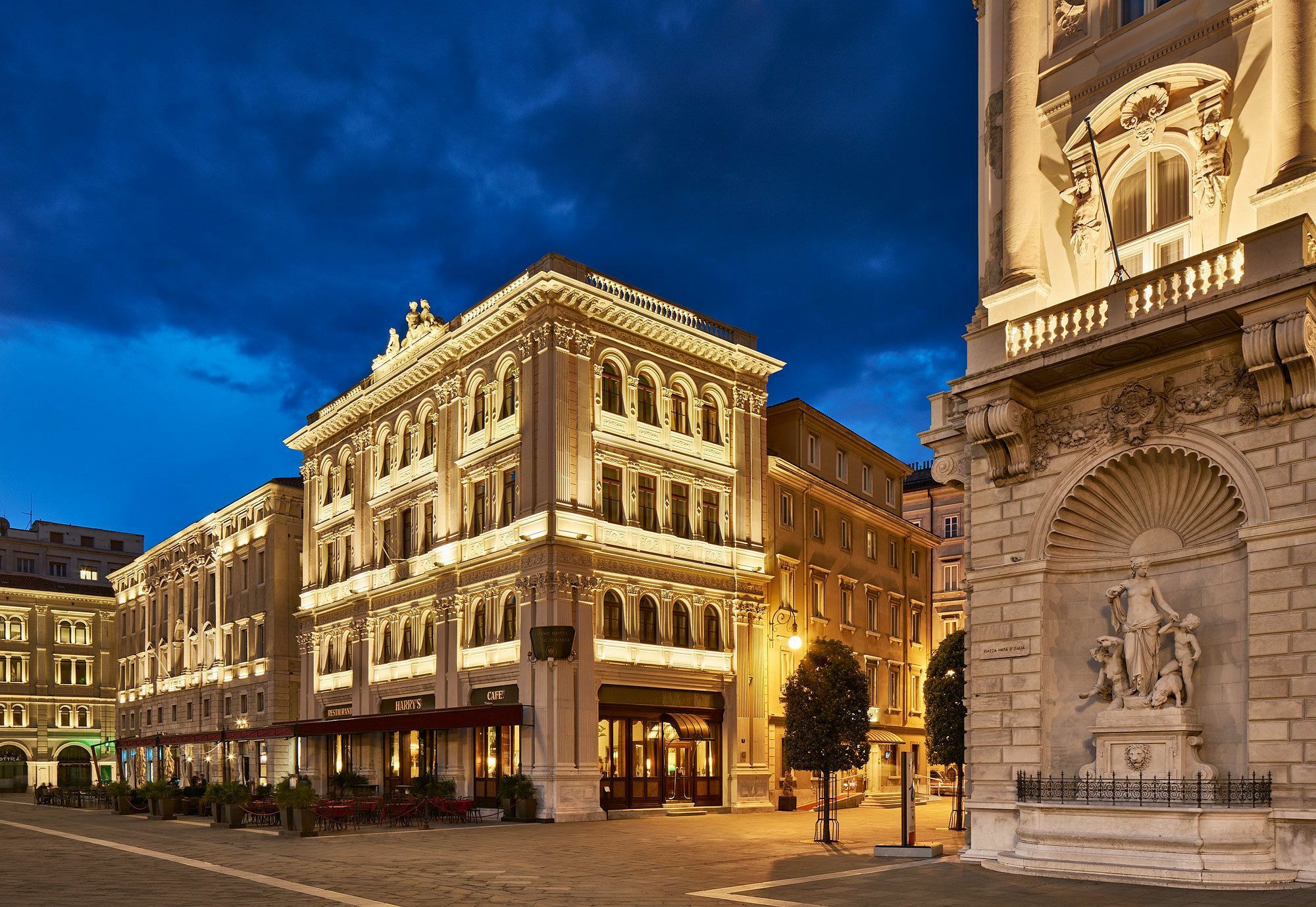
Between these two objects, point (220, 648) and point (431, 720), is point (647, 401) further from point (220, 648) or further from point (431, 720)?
point (220, 648)

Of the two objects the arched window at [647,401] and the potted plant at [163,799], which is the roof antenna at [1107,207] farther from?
the potted plant at [163,799]

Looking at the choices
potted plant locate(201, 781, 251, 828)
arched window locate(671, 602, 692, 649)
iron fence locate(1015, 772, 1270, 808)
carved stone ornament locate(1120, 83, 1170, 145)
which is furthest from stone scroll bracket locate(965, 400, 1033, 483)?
potted plant locate(201, 781, 251, 828)

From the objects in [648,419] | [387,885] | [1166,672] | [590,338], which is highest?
[590,338]

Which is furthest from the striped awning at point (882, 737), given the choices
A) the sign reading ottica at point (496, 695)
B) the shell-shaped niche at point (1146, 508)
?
the shell-shaped niche at point (1146, 508)

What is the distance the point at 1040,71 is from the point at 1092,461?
834 centimetres

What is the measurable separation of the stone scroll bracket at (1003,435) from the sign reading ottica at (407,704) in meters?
31.0

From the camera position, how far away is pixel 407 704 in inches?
1977

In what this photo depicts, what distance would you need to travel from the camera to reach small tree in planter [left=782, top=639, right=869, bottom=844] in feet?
111

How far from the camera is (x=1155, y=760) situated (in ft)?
65.9

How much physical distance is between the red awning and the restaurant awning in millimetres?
6379

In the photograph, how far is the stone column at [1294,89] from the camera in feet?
65.0

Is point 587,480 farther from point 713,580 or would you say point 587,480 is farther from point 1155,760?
point 1155,760

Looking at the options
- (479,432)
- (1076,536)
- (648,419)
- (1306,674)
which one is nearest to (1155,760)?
(1306,674)

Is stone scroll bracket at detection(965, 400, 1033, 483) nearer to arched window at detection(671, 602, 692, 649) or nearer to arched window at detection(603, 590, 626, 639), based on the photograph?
arched window at detection(603, 590, 626, 639)
